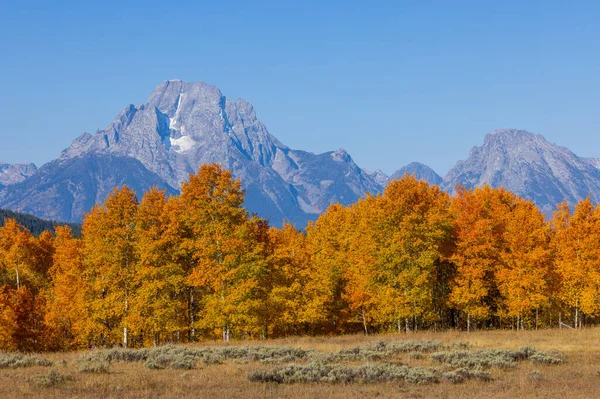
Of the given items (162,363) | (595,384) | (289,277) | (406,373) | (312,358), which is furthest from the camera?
(289,277)

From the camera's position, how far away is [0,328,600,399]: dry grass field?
774 inches

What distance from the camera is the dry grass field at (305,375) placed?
19.7 metres

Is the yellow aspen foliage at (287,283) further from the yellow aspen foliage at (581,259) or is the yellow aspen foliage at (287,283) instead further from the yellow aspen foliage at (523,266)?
the yellow aspen foliage at (581,259)

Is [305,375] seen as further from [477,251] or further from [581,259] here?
[581,259]

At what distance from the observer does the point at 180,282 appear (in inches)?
1604

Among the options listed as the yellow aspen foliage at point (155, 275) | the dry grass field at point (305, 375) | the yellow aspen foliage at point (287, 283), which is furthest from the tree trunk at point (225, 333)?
the dry grass field at point (305, 375)

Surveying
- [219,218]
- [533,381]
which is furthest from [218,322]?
[533,381]

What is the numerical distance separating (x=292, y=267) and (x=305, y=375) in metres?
32.1

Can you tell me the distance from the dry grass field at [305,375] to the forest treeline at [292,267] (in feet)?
31.0

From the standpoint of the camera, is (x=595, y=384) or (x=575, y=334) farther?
(x=575, y=334)

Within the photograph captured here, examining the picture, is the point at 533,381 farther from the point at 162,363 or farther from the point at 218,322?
the point at 218,322

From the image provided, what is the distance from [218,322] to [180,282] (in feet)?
12.9

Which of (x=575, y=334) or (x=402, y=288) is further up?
(x=402, y=288)

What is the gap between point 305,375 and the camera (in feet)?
74.5
